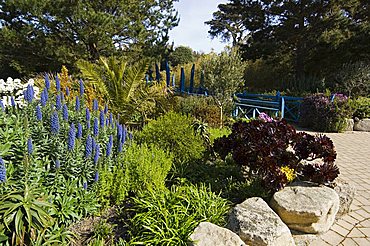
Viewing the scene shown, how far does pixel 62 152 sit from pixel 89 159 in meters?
0.27

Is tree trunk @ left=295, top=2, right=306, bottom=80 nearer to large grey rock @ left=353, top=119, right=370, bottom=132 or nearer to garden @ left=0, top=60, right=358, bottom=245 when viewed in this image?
large grey rock @ left=353, top=119, right=370, bottom=132

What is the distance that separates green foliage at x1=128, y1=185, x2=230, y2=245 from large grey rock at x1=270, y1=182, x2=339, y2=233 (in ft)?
1.91

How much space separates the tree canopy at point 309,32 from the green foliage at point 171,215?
12.7 m

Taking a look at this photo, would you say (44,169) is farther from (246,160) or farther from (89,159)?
(246,160)

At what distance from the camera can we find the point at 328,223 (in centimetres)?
282

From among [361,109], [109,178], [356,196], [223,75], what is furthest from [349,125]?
[109,178]

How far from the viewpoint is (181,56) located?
24.6 m

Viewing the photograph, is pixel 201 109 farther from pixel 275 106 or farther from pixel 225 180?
pixel 225 180

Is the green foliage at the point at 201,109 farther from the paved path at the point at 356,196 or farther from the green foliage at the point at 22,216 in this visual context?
the green foliage at the point at 22,216

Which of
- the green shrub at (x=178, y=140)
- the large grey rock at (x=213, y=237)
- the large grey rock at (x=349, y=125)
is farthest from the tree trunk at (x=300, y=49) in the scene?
the large grey rock at (x=213, y=237)

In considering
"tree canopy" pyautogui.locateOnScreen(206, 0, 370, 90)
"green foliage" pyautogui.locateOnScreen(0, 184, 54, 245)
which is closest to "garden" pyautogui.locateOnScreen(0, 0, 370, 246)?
"green foliage" pyautogui.locateOnScreen(0, 184, 54, 245)

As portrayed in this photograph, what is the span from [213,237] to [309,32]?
14253 millimetres

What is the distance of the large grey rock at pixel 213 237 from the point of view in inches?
83.3

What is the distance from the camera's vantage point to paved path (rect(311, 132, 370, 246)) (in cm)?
271
